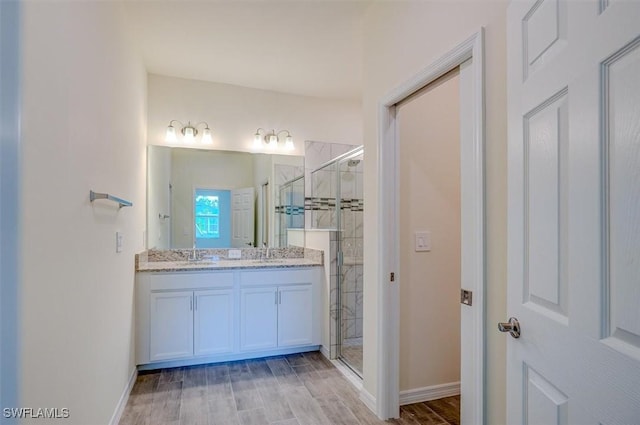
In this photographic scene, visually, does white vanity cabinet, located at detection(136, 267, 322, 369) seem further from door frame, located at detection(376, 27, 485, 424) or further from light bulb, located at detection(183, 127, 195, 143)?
door frame, located at detection(376, 27, 485, 424)

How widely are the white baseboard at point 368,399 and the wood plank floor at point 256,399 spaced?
0.09ft

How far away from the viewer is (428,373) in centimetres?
232

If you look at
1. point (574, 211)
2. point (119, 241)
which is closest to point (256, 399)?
point (119, 241)

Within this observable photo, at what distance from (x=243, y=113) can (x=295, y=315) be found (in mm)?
2157

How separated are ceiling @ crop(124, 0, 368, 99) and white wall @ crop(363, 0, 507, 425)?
38 centimetres

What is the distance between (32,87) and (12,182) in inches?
13.4

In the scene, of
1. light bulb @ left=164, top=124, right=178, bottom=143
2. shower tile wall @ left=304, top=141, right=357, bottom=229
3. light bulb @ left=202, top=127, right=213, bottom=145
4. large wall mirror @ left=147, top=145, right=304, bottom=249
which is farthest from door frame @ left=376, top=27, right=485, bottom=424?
light bulb @ left=164, top=124, right=178, bottom=143

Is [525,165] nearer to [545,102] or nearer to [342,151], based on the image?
[545,102]

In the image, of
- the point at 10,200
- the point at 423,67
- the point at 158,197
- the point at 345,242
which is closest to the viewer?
the point at 10,200

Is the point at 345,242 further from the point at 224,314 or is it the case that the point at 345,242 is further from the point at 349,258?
the point at 224,314

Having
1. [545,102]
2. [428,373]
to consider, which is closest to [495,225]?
[545,102]

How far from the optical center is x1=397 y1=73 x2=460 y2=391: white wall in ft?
7.46

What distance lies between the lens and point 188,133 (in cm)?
338

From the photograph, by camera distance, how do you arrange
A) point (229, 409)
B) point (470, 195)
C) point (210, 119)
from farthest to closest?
point (210, 119) < point (229, 409) < point (470, 195)
